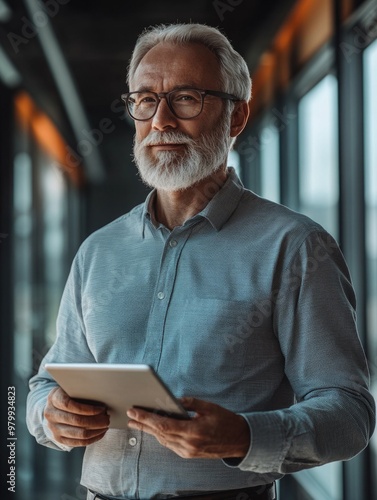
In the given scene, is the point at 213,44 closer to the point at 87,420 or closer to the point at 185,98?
the point at 185,98

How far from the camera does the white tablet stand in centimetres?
114

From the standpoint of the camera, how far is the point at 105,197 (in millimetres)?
6750

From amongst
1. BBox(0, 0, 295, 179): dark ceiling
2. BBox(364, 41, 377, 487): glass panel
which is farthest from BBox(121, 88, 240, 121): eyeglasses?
BBox(0, 0, 295, 179): dark ceiling

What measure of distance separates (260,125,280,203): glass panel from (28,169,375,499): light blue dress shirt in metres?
3.73

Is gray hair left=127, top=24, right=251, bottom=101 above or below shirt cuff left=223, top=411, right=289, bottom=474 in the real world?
above

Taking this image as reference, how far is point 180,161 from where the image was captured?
5.32ft

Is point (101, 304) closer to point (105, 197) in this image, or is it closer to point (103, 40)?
point (103, 40)

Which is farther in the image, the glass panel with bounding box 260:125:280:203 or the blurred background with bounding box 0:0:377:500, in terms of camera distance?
the glass panel with bounding box 260:125:280:203

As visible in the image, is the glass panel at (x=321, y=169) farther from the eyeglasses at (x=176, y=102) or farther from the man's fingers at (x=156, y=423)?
the man's fingers at (x=156, y=423)

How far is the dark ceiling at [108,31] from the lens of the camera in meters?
4.44

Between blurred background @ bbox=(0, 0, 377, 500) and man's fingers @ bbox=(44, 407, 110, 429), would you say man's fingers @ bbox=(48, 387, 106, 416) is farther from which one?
blurred background @ bbox=(0, 0, 377, 500)

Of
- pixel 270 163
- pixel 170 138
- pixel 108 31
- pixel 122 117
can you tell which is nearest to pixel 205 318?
pixel 170 138

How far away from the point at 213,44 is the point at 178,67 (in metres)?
0.11

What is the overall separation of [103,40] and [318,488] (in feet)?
10.6
